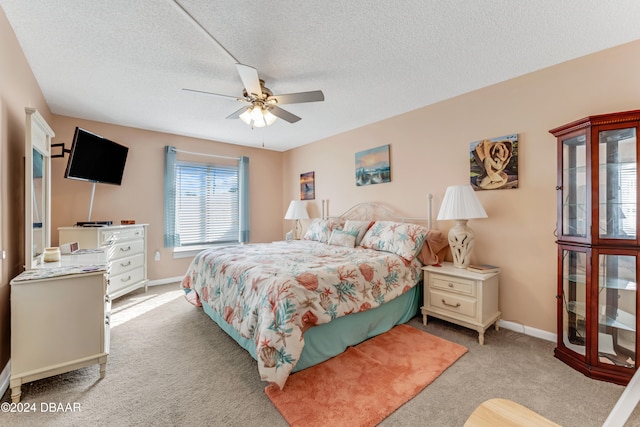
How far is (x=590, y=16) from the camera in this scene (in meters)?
1.85

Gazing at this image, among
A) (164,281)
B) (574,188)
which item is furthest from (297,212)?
(574,188)

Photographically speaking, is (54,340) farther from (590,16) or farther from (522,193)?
(590,16)

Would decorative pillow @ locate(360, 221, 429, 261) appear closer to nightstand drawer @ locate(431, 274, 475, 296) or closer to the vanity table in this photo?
nightstand drawer @ locate(431, 274, 475, 296)

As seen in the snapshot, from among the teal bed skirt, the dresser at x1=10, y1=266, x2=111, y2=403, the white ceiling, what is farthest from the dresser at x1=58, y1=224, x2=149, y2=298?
the white ceiling

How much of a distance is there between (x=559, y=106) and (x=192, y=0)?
3.11 metres

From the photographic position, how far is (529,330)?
2.61 metres

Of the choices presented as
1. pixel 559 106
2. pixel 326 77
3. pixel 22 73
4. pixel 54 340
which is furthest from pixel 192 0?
pixel 559 106

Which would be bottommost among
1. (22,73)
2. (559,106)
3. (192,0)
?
(559,106)

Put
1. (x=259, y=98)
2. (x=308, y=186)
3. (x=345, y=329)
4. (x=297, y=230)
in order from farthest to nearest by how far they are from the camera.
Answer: (x=297, y=230), (x=308, y=186), (x=259, y=98), (x=345, y=329)

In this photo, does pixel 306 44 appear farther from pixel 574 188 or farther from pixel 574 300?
pixel 574 300

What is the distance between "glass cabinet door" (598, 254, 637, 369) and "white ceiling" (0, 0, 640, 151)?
1.73 m

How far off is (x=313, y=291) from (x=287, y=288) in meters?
0.23

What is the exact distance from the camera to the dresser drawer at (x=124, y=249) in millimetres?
3393

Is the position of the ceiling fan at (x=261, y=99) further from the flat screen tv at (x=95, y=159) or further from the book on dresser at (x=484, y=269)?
the book on dresser at (x=484, y=269)
